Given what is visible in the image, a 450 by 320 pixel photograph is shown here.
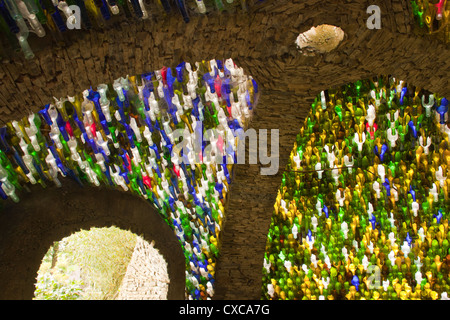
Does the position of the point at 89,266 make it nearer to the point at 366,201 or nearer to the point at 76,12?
the point at 366,201

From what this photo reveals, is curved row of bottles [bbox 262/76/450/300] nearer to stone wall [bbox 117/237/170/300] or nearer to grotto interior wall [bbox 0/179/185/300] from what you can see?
stone wall [bbox 117/237/170/300]

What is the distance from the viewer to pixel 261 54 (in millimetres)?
3246

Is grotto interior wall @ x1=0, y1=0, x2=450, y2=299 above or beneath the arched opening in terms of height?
above

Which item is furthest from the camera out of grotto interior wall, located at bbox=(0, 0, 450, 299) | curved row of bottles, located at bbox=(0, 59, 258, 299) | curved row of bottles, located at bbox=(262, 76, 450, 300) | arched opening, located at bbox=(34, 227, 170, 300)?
arched opening, located at bbox=(34, 227, 170, 300)

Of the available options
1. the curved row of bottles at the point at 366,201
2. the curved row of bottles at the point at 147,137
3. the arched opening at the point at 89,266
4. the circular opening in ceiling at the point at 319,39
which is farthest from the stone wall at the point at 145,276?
the circular opening in ceiling at the point at 319,39

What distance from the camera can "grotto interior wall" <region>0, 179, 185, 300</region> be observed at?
12.6ft

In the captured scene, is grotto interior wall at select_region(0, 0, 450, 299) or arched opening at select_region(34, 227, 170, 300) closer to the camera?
grotto interior wall at select_region(0, 0, 450, 299)

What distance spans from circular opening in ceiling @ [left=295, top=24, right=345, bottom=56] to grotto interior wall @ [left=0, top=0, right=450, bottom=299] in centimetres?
4

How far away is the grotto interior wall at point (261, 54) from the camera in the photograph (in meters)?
2.88

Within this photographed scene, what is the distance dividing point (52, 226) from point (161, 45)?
1.69 metres

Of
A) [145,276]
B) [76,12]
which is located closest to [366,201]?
[145,276]

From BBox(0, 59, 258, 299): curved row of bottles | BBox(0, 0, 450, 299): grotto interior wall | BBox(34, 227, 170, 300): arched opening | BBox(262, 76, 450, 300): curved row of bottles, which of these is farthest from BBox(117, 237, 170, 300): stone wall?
BBox(0, 0, 450, 299): grotto interior wall

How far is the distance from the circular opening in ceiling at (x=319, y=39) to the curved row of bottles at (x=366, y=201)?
2.80 feet

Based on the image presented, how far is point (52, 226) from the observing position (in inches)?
159
